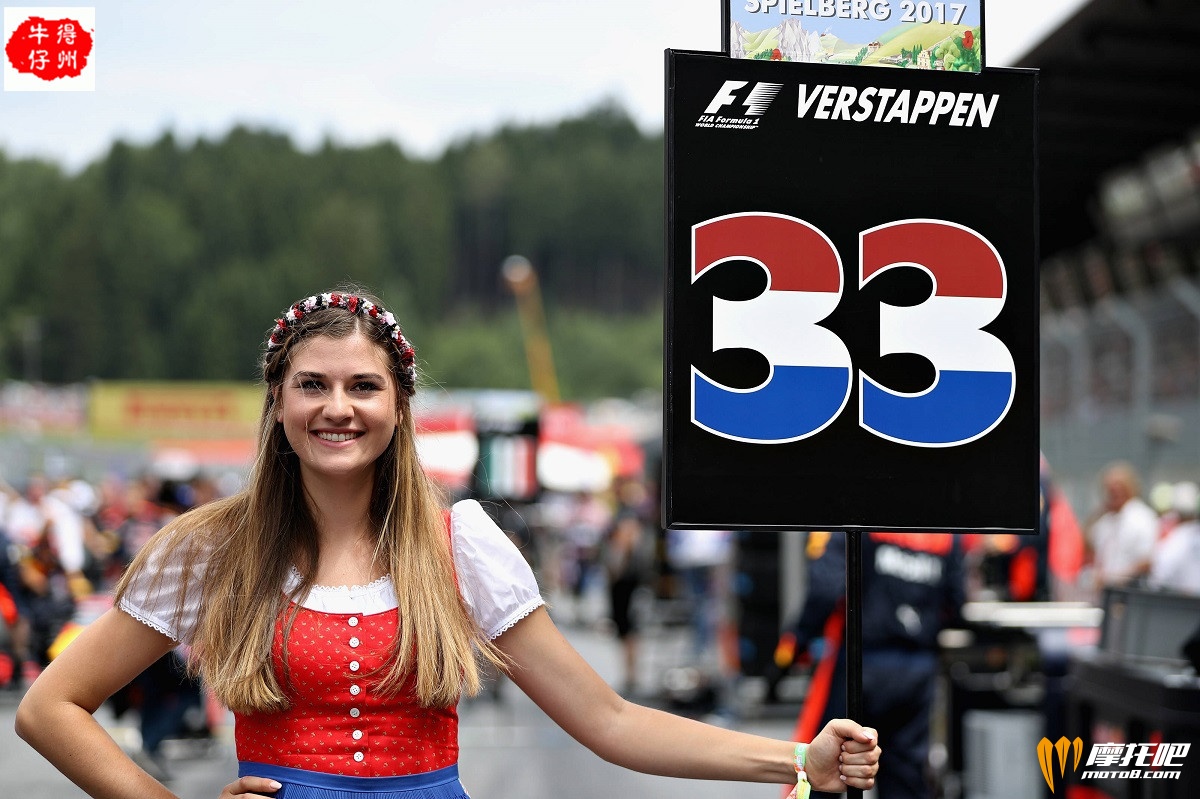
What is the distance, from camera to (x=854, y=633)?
2.59 meters

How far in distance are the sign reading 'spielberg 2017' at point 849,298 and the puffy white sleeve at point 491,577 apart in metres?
0.27

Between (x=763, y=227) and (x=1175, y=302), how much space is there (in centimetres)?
1637

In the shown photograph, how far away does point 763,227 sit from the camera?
2666 millimetres

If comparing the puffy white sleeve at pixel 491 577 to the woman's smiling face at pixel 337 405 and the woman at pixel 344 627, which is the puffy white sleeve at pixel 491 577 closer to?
the woman at pixel 344 627

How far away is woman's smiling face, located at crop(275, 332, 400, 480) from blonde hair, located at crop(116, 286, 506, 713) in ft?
0.12

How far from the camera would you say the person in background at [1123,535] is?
11.9 meters

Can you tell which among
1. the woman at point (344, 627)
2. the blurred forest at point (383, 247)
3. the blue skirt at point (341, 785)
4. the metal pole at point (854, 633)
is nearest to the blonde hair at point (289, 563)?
the woman at point (344, 627)

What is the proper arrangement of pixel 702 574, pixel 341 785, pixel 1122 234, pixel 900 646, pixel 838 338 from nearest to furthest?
pixel 341 785
pixel 838 338
pixel 900 646
pixel 702 574
pixel 1122 234

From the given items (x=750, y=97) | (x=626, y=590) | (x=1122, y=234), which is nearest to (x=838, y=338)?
(x=750, y=97)

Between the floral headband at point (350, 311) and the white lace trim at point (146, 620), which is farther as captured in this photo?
the floral headband at point (350, 311)

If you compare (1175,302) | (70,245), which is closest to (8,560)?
(1175,302)

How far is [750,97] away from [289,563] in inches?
45.2

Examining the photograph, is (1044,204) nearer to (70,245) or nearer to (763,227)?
(763,227)

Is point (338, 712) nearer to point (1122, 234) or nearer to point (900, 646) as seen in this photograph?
point (900, 646)
